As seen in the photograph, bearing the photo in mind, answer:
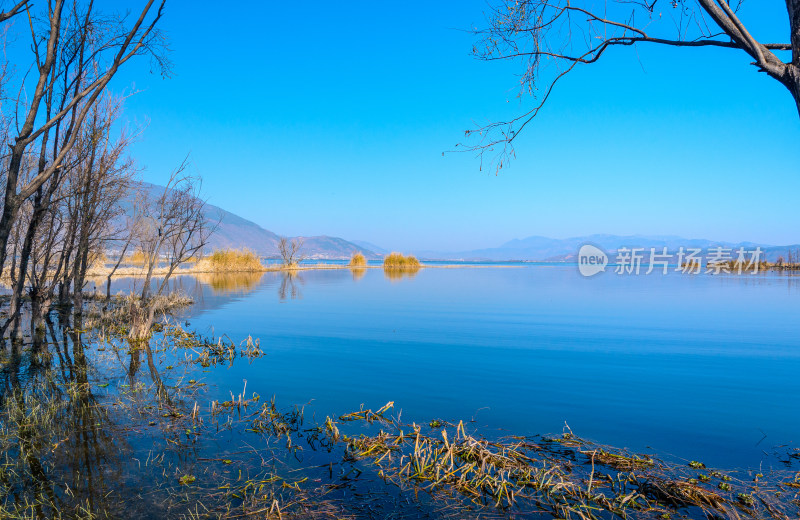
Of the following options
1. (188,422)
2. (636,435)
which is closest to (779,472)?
(636,435)

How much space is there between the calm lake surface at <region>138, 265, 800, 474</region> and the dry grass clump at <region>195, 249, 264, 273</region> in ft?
97.7

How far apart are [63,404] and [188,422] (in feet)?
6.24

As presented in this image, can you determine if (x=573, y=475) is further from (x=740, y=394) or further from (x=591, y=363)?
(x=591, y=363)

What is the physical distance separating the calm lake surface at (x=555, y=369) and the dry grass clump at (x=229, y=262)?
29.8 m

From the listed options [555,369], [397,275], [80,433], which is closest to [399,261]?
[397,275]

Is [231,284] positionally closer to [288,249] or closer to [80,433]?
[80,433]

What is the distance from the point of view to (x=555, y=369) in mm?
8969

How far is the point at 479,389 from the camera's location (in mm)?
7559

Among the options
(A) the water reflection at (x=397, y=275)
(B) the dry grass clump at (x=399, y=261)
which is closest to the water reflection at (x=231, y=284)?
(A) the water reflection at (x=397, y=275)

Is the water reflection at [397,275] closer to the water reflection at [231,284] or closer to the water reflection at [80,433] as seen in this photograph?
the water reflection at [231,284]

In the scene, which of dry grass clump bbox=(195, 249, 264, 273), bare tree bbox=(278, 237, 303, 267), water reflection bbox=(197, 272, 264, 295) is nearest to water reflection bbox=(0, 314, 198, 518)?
water reflection bbox=(197, 272, 264, 295)

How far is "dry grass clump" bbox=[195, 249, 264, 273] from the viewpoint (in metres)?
45.6

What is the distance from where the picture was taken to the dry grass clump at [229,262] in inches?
1795

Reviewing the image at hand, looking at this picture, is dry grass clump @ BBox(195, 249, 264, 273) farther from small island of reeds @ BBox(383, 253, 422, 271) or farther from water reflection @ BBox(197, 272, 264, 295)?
small island of reeds @ BBox(383, 253, 422, 271)
